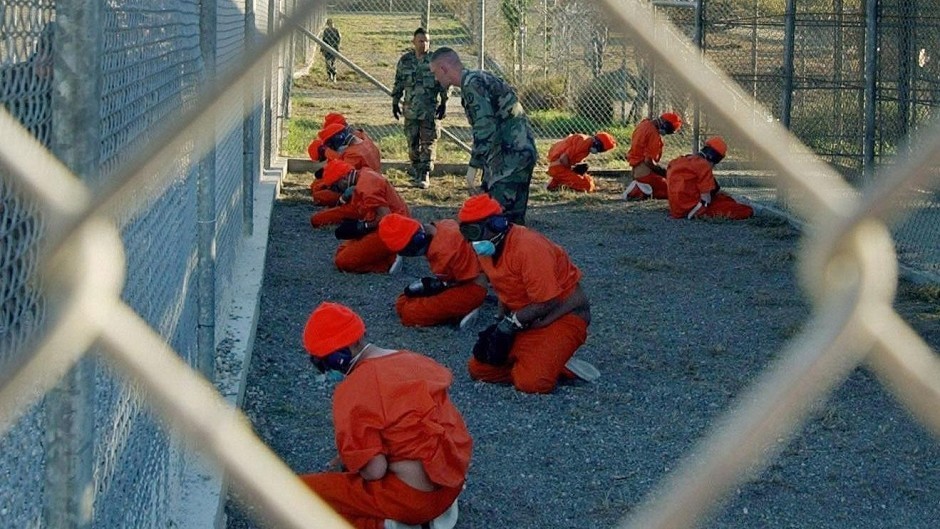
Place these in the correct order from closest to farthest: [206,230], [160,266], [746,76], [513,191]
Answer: [160,266] < [206,230] < [513,191] < [746,76]

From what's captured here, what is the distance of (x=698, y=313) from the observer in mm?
8781

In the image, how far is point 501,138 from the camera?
10.5m

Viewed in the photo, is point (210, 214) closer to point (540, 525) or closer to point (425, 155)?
point (540, 525)

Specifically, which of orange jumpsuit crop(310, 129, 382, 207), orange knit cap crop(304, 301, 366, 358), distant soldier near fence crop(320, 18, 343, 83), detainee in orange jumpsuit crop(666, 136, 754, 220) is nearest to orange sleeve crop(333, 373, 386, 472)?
orange knit cap crop(304, 301, 366, 358)

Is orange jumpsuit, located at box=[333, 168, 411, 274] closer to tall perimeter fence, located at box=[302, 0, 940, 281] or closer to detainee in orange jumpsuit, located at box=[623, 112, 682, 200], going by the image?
tall perimeter fence, located at box=[302, 0, 940, 281]

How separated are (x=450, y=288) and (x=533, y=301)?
1.51 m

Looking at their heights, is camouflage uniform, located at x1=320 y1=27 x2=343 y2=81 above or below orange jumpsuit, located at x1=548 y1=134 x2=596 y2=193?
above

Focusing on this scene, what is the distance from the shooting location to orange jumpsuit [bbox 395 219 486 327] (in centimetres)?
836

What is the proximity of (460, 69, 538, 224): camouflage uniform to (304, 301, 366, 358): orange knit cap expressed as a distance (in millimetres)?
5606

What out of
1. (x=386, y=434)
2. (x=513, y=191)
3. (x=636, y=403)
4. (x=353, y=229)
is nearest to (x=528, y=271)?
(x=636, y=403)

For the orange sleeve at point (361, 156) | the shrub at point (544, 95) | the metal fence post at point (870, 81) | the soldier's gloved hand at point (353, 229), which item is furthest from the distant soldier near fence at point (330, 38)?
the metal fence post at point (870, 81)

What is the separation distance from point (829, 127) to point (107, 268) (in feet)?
36.5

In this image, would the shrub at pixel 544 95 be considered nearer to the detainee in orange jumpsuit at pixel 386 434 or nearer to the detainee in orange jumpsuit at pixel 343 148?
the detainee in orange jumpsuit at pixel 343 148

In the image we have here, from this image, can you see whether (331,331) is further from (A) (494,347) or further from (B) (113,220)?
(B) (113,220)
